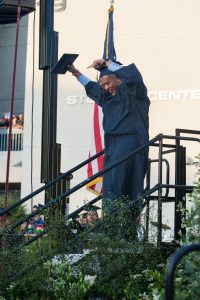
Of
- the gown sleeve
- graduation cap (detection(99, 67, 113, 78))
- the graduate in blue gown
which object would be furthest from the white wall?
the graduate in blue gown

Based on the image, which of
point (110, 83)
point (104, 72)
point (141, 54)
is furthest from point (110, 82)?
point (141, 54)


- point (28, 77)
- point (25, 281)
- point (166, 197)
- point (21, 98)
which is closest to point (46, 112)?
point (166, 197)

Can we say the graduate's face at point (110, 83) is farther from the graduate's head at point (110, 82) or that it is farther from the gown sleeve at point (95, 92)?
the gown sleeve at point (95, 92)

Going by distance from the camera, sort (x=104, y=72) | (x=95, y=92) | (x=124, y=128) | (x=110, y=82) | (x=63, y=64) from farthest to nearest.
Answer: (x=95, y=92) → (x=63, y=64) → (x=104, y=72) → (x=110, y=82) → (x=124, y=128)

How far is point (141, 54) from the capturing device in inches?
941

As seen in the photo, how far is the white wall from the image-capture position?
76.0ft

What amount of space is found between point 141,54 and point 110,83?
54.8 ft

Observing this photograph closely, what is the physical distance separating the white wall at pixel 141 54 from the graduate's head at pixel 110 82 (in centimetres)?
1539

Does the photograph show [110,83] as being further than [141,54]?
No

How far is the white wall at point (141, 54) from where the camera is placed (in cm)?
2317

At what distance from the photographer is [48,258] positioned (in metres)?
6.36

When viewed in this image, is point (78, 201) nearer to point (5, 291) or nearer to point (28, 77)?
point (28, 77)

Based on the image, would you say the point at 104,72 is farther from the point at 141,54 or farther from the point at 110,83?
the point at 141,54

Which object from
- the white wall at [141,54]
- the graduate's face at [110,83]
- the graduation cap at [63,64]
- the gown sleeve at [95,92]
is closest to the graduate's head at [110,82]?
the graduate's face at [110,83]
